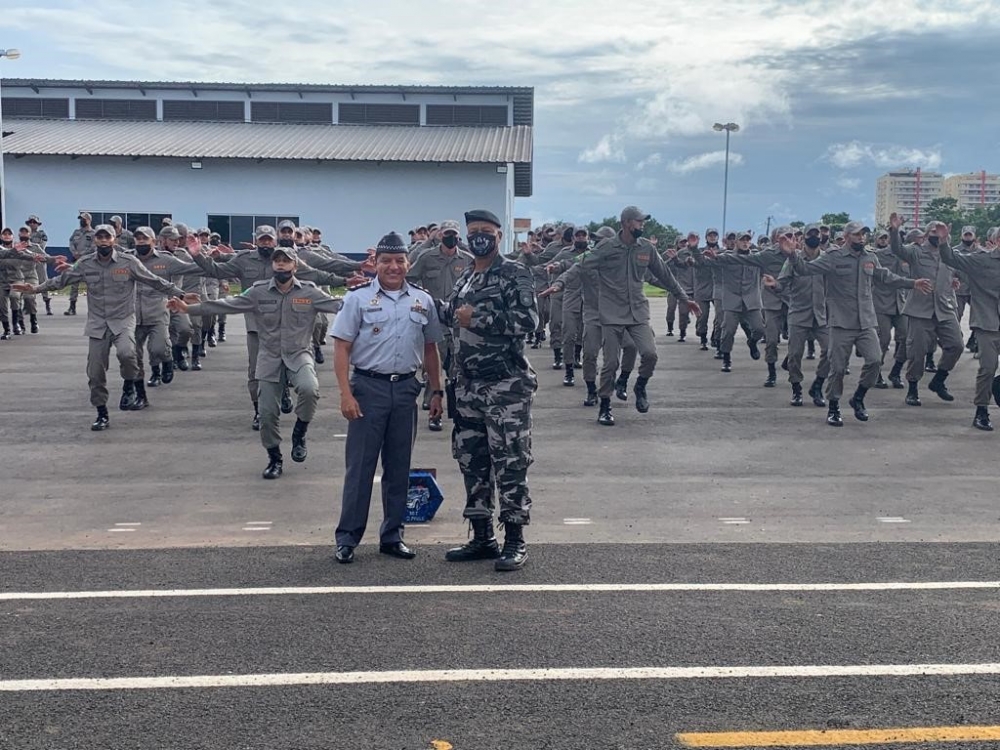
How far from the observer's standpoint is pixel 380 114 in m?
50.5

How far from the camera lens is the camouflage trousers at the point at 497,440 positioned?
697 centimetres

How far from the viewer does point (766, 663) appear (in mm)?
5164

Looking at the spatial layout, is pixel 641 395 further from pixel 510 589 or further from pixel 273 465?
pixel 510 589

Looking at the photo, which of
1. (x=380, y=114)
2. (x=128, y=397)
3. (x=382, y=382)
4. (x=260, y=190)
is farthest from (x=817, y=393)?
(x=380, y=114)

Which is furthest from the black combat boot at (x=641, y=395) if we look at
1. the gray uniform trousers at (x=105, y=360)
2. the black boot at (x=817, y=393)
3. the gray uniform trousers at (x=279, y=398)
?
the gray uniform trousers at (x=105, y=360)

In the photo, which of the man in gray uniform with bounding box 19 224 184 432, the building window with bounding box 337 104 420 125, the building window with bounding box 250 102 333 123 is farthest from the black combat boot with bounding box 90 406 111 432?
the building window with bounding box 250 102 333 123

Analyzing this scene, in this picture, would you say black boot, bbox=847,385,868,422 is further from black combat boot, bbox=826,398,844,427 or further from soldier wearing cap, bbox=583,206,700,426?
soldier wearing cap, bbox=583,206,700,426

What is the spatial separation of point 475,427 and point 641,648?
2.21 metres

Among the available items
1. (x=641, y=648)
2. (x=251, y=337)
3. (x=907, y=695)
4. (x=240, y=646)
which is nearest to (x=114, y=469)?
(x=251, y=337)

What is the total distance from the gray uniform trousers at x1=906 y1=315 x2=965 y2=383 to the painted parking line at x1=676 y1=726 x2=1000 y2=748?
33.9ft

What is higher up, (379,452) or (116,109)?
(116,109)

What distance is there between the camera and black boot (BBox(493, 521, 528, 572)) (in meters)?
6.82

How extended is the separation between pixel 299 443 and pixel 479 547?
13.0ft

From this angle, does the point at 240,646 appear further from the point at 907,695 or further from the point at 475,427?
the point at 907,695
